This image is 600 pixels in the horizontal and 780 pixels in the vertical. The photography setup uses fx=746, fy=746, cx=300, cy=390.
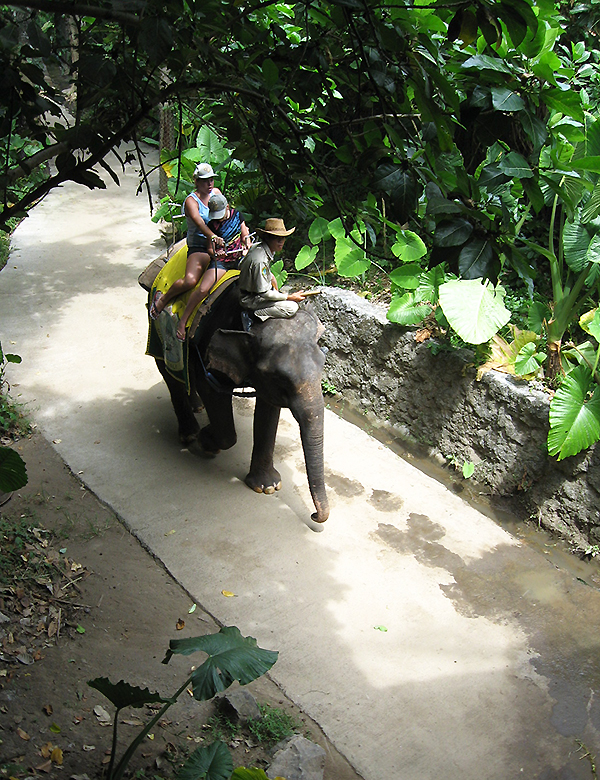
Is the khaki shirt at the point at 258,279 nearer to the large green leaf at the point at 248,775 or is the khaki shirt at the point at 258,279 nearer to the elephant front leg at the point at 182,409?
the elephant front leg at the point at 182,409

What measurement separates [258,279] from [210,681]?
2.78 metres

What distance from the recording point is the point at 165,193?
11.0 metres

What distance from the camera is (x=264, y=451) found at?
5.57 meters

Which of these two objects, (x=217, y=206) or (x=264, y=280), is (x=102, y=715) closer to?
(x=264, y=280)

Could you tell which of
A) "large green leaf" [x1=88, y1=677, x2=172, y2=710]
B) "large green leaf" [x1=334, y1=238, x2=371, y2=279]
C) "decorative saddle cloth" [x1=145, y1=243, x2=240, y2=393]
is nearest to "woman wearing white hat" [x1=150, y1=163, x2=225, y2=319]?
"decorative saddle cloth" [x1=145, y1=243, x2=240, y2=393]

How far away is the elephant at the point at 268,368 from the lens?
486cm

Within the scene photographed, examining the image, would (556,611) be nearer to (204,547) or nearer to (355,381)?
(204,547)

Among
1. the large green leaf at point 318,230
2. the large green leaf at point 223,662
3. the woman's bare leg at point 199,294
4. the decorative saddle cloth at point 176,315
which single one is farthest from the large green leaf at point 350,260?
the large green leaf at point 223,662

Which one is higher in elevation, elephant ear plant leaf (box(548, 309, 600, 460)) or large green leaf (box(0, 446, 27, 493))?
large green leaf (box(0, 446, 27, 493))

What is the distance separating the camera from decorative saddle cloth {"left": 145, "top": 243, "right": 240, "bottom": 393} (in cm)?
527

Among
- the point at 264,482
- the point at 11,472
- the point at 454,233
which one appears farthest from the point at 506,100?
the point at 264,482

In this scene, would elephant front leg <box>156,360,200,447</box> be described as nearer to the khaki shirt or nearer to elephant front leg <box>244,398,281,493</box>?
elephant front leg <box>244,398,281,493</box>

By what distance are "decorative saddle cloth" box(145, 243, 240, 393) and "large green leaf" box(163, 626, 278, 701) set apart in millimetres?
2824

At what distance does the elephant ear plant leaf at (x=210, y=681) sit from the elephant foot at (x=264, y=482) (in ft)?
9.12
